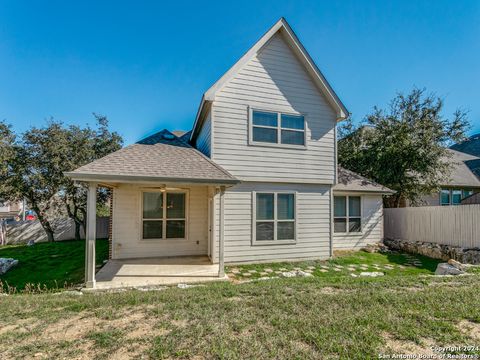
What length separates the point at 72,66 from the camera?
11383mm

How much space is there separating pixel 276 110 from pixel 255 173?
93.0 inches

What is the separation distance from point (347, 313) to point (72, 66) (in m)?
14.1

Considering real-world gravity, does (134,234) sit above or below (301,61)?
below

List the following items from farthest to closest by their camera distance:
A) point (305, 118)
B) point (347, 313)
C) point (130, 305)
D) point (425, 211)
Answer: point (425, 211) → point (305, 118) → point (130, 305) → point (347, 313)

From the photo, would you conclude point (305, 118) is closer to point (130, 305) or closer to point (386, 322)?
point (386, 322)

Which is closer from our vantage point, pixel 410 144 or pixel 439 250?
pixel 439 250

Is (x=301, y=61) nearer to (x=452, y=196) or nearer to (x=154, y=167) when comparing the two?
(x=154, y=167)

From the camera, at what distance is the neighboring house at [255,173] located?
8.08 m

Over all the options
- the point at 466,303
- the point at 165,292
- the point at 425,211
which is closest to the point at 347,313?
the point at 466,303

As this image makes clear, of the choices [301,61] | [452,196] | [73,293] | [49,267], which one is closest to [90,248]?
[73,293]

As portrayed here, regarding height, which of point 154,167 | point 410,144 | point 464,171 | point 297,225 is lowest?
point 297,225

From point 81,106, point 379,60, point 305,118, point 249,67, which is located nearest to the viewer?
point 249,67

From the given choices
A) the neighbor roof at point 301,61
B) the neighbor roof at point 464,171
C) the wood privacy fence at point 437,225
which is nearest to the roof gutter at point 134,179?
the neighbor roof at point 301,61

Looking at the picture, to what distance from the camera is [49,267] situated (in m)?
8.00
